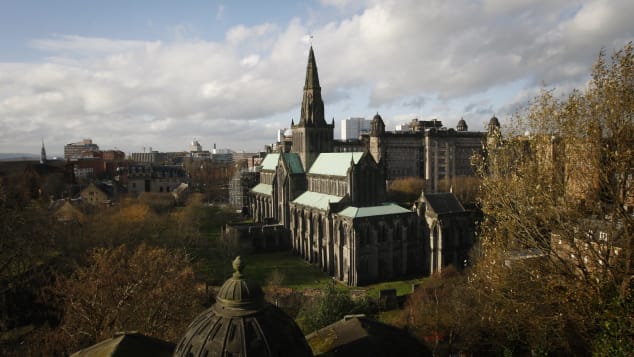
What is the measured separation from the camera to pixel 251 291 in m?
13.2

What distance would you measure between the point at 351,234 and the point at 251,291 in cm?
3683

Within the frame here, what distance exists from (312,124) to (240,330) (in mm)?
58510

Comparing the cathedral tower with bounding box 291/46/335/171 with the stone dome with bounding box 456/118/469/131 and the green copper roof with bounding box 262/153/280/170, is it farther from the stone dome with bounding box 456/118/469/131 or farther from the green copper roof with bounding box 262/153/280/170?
the stone dome with bounding box 456/118/469/131

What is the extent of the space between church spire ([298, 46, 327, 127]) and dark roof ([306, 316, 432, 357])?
158ft

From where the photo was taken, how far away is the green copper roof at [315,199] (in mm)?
57344

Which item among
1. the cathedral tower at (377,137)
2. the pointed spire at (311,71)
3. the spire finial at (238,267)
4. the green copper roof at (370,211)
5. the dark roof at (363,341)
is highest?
the pointed spire at (311,71)

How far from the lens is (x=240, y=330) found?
12.7 m

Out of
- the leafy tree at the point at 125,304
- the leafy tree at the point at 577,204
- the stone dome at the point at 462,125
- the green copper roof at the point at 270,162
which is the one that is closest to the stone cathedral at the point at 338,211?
the green copper roof at the point at 270,162

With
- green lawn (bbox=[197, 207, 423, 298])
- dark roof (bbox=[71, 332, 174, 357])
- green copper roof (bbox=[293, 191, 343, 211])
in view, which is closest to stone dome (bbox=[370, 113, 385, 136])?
green copper roof (bbox=[293, 191, 343, 211])

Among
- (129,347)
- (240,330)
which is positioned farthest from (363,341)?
(129,347)

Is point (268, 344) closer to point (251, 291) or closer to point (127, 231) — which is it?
point (251, 291)

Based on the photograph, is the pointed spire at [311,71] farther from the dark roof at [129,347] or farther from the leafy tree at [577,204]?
the dark roof at [129,347]

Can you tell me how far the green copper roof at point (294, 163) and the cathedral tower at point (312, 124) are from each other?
749 mm

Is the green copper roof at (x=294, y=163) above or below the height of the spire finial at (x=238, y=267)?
above
